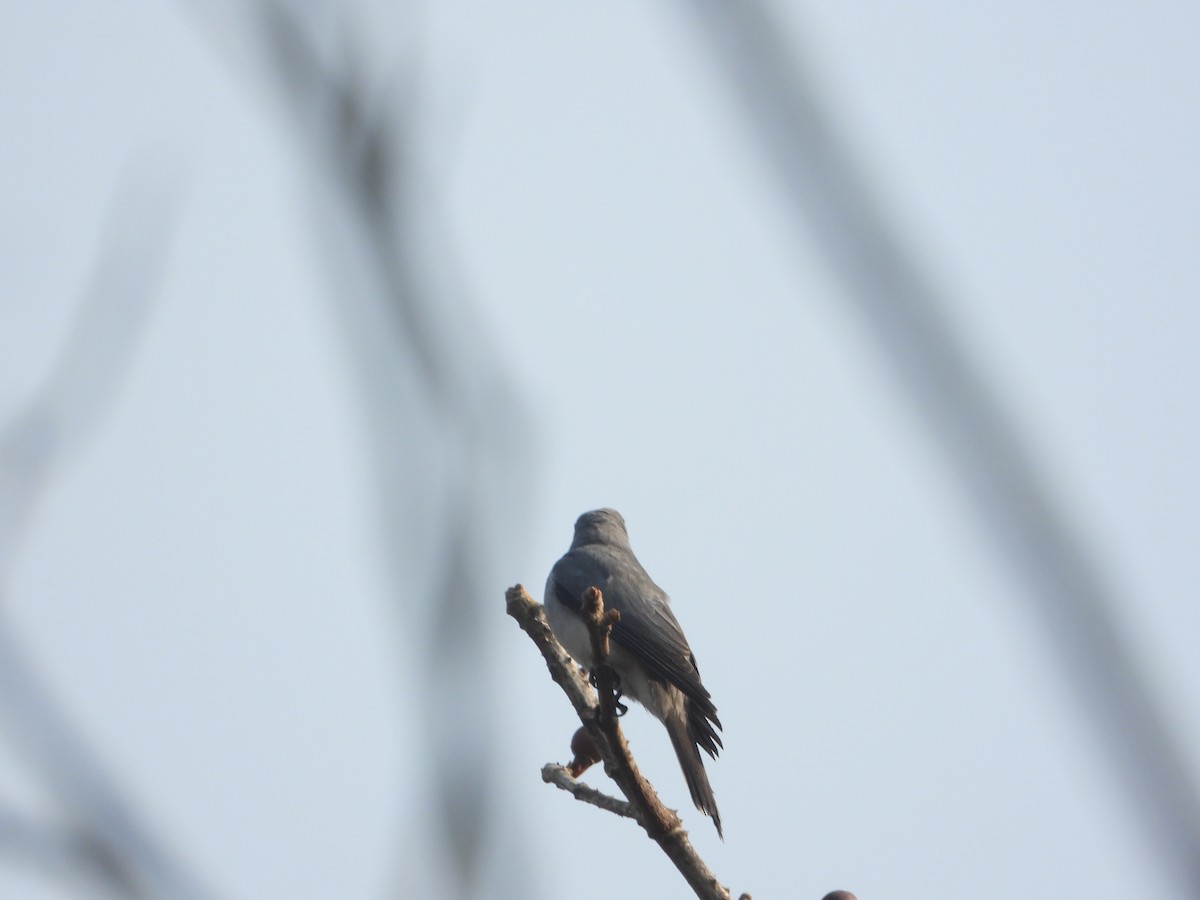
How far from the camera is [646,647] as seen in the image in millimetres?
7289

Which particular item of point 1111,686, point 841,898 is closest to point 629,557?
point 841,898

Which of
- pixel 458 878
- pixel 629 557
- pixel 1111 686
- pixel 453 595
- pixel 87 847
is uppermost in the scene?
pixel 629 557

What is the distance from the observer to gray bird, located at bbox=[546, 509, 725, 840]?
22.5 feet

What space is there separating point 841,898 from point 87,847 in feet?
6.60

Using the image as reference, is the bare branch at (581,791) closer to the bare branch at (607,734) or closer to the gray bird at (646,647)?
the bare branch at (607,734)

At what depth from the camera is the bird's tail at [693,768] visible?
6.16 meters

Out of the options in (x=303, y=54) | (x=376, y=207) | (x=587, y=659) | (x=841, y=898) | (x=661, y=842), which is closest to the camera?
(x=303, y=54)

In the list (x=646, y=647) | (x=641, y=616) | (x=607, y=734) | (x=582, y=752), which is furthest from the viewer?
(x=641, y=616)

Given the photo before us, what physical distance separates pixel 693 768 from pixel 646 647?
0.98 meters

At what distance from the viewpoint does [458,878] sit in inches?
63.3

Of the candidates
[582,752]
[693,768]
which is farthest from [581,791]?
[693,768]

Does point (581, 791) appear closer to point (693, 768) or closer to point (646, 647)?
point (693, 768)

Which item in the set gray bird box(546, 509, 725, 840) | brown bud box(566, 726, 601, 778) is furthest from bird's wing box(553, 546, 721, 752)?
brown bud box(566, 726, 601, 778)

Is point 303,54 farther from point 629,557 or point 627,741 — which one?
point 629,557
